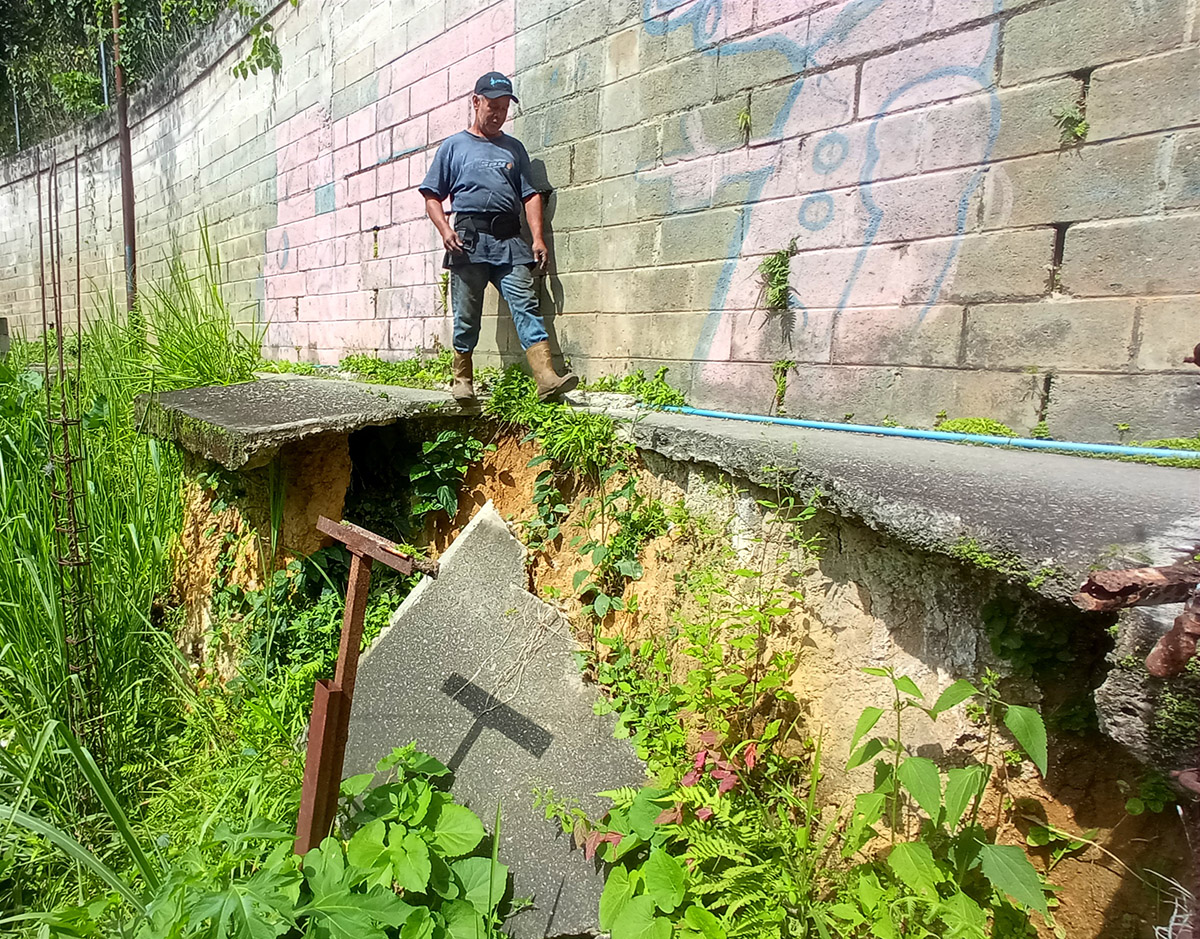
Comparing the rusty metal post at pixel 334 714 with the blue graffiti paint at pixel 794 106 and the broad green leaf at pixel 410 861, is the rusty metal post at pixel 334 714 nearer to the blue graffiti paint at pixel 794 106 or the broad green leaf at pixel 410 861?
the broad green leaf at pixel 410 861

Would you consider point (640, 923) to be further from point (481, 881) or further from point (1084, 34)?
point (1084, 34)

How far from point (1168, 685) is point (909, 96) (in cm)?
198

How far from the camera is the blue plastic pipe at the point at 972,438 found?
5.97 feet

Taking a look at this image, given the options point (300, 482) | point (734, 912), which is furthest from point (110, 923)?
point (300, 482)

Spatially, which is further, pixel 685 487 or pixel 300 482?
pixel 300 482

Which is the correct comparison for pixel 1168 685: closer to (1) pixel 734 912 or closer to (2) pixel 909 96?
(1) pixel 734 912

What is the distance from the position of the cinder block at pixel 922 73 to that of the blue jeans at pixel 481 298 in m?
1.61

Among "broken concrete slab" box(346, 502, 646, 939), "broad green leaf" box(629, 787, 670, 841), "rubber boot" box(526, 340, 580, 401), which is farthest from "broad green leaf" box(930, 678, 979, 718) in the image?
"rubber boot" box(526, 340, 580, 401)

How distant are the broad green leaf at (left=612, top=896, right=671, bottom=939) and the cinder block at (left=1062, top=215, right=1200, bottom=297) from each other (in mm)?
2032

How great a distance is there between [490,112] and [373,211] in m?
1.86

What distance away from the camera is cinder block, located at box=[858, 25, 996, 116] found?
211 cm

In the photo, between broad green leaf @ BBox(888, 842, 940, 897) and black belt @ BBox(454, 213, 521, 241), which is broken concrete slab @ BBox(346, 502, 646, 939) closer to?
broad green leaf @ BBox(888, 842, 940, 897)

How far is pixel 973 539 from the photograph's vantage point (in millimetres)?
1359

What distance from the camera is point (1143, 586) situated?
3.39 ft
